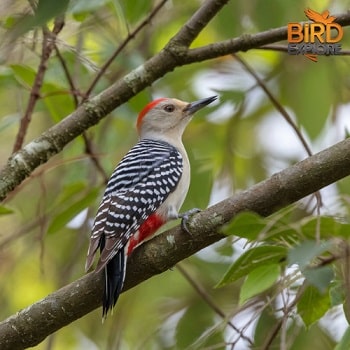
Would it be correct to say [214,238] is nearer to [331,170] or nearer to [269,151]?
[331,170]

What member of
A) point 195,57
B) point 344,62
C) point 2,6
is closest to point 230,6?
point 344,62

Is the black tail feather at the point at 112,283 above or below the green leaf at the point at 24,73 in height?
below

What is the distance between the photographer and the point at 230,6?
493cm

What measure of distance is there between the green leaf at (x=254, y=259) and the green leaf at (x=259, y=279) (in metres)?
0.02

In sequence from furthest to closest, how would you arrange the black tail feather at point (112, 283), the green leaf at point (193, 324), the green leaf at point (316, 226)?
1. the green leaf at point (193, 324)
2. the black tail feather at point (112, 283)
3. the green leaf at point (316, 226)

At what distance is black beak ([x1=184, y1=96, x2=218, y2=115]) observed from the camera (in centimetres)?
480

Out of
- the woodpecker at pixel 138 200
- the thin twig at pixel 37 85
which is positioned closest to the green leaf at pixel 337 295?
the woodpecker at pixel 138 200

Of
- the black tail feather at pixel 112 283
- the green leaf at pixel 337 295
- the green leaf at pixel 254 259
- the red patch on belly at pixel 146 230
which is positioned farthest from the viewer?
the red patch on belly at pixel 146 230

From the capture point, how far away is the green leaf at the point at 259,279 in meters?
2.39

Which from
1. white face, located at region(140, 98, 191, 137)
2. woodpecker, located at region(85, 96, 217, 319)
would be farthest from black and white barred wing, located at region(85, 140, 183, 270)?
white face, located at region(140, 98, 191, 137)

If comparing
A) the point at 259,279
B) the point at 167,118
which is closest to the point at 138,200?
the point at 167,118

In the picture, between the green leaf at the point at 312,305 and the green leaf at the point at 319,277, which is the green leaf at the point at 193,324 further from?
the green leaf at the point at 319,277

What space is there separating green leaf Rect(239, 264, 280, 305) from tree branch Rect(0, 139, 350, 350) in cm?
41

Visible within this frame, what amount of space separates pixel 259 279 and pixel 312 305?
31 cm
